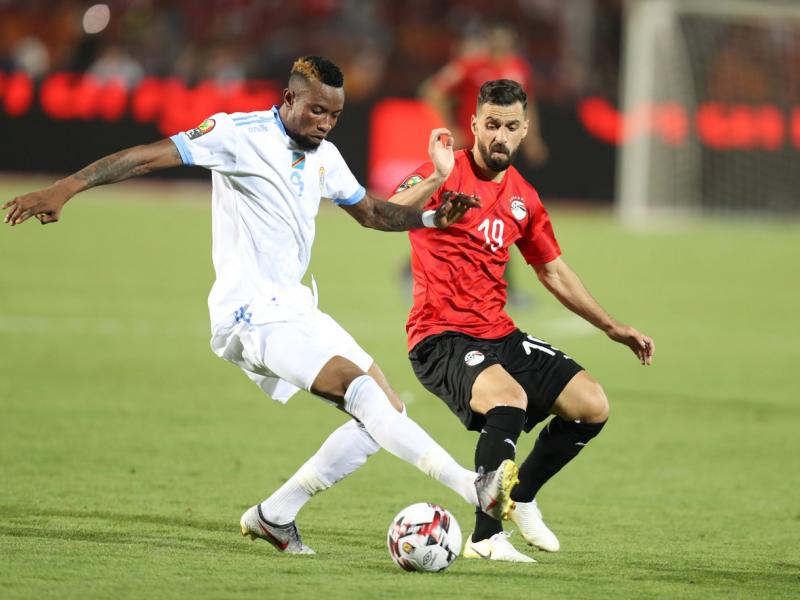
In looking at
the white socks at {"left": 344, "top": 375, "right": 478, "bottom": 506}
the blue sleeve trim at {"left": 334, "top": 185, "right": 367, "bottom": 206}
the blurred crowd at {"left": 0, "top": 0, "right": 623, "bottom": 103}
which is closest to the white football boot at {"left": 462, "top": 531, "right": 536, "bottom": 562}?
the white socks at {"left": 344, "top": 375, "right": 478, "bottom": 506}

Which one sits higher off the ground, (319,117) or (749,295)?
(319,117)

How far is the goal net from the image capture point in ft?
77.2

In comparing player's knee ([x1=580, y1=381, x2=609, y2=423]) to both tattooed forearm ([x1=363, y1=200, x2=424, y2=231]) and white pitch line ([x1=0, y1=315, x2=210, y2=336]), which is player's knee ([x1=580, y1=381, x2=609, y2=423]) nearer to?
tattooed forearm ([x1=363, y1=200, x2=424, y2=231])

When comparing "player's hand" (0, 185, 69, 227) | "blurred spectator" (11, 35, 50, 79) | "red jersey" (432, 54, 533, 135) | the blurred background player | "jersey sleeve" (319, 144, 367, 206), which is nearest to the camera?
"player's hand" (0, 185, 69, 227)

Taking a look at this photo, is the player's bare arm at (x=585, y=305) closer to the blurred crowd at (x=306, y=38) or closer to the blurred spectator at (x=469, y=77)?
the blurred spectator at (x=469, y=77)

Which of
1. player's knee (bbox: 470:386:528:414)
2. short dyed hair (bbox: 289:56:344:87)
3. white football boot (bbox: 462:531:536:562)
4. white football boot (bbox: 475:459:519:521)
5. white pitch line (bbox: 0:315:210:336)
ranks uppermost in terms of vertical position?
short dyed hair (bbox: 289:56:344:87)

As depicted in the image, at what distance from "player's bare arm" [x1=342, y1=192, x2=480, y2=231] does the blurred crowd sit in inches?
712

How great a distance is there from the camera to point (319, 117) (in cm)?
560

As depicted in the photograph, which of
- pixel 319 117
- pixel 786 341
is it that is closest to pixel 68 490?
pixel 319 117

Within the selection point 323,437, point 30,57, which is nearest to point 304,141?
point 323,437

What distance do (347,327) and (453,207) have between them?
24.2 ft

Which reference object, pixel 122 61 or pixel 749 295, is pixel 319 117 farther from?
pixel 122 61

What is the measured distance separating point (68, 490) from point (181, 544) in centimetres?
134

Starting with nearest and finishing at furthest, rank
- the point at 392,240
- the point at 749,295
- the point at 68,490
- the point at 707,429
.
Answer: the point at 68,490 → the point at 707,429 → the point at 749,295 → the point at 392,240
